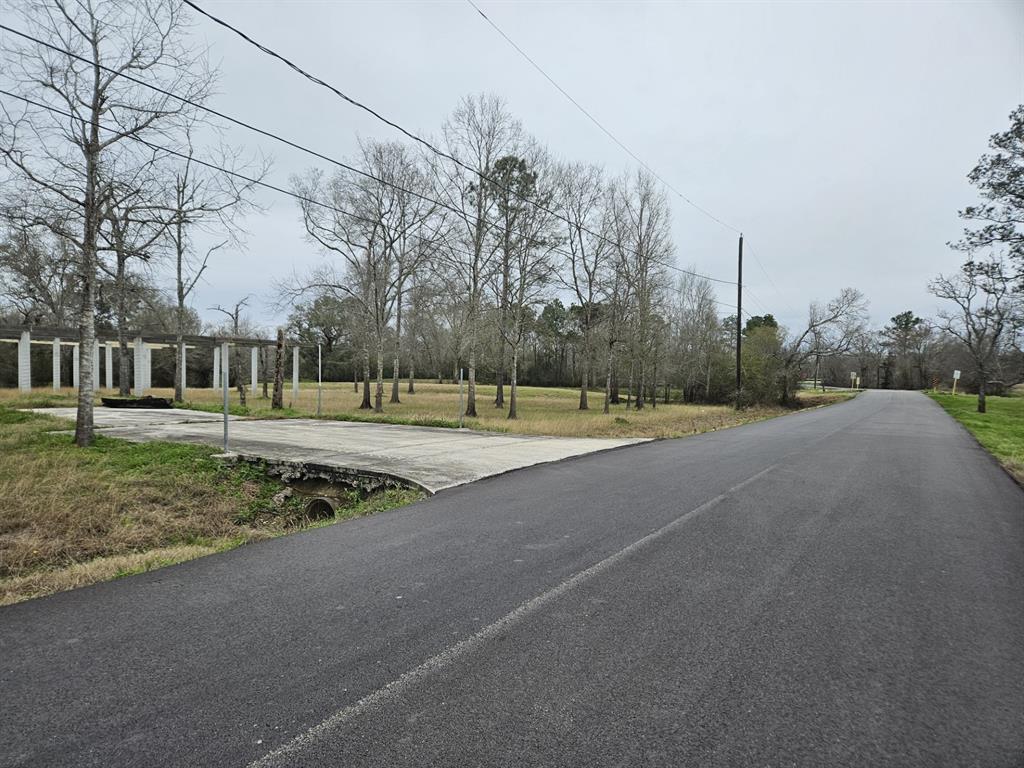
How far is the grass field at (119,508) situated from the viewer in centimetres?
503

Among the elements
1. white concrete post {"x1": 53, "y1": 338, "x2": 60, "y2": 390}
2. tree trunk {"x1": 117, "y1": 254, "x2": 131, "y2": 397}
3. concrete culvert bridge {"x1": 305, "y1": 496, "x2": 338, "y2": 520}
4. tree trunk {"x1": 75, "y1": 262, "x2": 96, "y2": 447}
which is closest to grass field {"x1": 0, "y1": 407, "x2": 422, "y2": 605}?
concrete culvert bridge {"x1": 305, "y1": 496, "x2": 338, "y2": 520}

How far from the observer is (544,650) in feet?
9.92

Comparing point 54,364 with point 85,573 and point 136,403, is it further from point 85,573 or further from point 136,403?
point 85,573

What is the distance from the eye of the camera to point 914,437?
1577 cm

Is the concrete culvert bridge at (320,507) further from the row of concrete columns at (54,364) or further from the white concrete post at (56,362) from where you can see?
the white concrete post at (56,362)

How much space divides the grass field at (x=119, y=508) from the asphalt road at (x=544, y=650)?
92cm

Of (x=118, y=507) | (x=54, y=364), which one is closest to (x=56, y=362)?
(x=54, y=364)

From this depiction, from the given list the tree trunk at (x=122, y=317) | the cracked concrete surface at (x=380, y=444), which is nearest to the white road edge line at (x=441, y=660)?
the cracked concrete surface at (x=380, y=444)

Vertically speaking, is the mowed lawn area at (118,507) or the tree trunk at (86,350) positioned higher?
the tree trunk at (86,350)

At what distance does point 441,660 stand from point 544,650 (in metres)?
0.58

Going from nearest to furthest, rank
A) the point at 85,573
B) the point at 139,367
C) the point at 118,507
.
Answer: the point at 85,573 → the point at 118,507 → the point at 139,367

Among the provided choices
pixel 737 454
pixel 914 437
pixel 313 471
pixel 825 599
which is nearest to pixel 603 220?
pixel 914 437

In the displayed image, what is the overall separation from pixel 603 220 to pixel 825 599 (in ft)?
93.5

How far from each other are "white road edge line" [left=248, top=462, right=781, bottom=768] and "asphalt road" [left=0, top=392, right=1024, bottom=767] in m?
0.02
